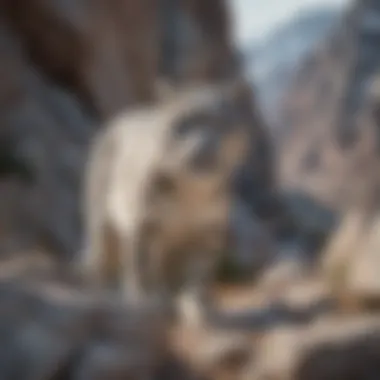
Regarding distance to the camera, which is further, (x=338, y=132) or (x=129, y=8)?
(x=129, y=8)

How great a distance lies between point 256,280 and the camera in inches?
81.6

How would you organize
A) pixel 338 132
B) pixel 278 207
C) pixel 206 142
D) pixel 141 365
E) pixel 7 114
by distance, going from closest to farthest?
1. pixel 141 365
2. pixel 206 142
3. pixel 7 114
4. pixel 338 132
5. pixel 278 207

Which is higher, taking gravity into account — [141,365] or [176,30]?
[176,30]

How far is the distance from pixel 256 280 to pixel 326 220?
6.34ft

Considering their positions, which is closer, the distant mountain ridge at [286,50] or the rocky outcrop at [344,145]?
the rocky outcrop at [344,145]

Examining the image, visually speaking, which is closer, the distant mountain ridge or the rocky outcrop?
the rocky outcrop

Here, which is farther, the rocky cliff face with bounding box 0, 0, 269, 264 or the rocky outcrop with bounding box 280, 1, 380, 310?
the rocky cliff face with bounding box 0, 0, 269, 264

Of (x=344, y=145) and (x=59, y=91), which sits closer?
(x=344, y=145)

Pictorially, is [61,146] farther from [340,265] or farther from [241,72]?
[241,72]

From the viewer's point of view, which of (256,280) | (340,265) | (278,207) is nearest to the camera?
(340,265)

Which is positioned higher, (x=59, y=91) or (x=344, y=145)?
(x=59, y=91)

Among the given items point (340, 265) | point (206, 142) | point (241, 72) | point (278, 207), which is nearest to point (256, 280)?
point (340, 265)

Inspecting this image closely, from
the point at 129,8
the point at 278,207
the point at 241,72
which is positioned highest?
the point at 241,72

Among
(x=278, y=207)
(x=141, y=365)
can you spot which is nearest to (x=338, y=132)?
(x=278, y=207)
